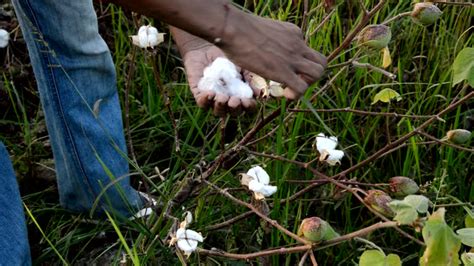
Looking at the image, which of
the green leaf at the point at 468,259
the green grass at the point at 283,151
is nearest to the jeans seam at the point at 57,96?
the green grass at the point at 283,151

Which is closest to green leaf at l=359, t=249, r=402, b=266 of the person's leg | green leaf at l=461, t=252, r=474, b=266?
green leaf at l=461, t=252, r=474, b=266

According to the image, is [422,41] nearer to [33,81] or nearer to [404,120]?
[404,120]

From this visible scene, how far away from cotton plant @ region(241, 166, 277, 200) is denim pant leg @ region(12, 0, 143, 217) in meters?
0.33

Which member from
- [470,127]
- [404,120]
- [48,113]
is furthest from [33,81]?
[470,127]

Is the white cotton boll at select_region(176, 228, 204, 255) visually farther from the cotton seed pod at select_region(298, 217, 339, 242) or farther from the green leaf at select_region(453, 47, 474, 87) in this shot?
the green leaf at select_region(453, 47, 474, 87)

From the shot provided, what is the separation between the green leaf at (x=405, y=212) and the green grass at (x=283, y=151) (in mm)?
431

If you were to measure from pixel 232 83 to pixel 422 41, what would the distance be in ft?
2.66

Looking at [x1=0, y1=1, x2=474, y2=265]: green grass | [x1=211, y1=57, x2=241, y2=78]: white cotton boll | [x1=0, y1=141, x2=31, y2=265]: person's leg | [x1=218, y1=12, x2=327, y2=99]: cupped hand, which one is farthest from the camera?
[x1=0, y1=1, x2=474, y2=265]: green grass

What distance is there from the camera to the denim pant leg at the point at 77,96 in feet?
5.53

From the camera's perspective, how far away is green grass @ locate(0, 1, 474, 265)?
1675 millimetres

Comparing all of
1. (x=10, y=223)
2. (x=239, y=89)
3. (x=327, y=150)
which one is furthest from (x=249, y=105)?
(x=10, y=223)

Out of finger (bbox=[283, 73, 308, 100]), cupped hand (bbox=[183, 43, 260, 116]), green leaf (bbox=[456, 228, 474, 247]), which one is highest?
finger (bbox=[283, 73, 308, 100])

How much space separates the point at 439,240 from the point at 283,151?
2.55ft

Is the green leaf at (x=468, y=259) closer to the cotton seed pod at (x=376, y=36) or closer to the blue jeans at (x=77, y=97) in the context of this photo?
the cotton seed pod at (x=376, y=36)
